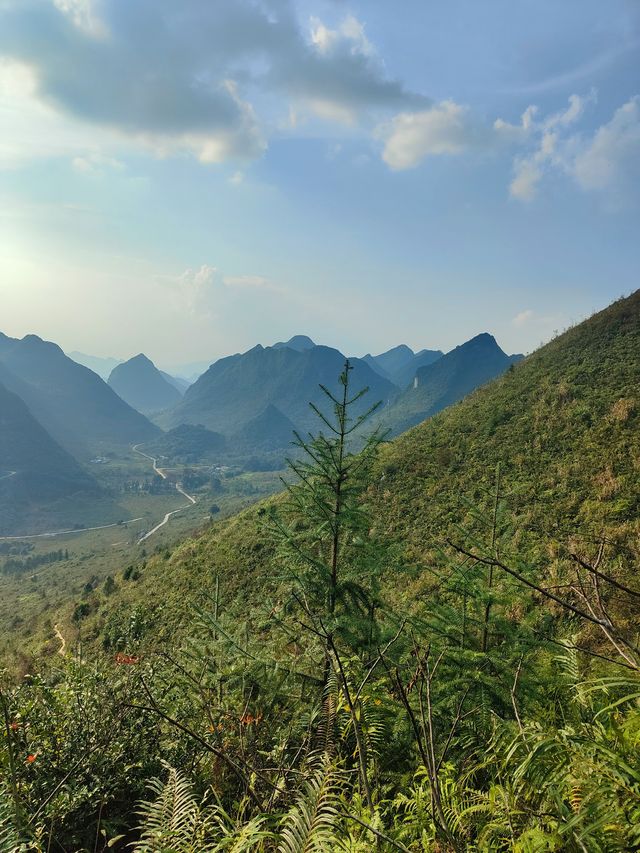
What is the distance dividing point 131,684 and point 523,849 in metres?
4.74

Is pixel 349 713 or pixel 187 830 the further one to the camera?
pixel 349 713

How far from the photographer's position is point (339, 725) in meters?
4.42

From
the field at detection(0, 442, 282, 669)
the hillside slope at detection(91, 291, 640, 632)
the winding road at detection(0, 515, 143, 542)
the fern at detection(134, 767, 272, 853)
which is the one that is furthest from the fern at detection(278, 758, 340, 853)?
the winding road at detection(0, 515, 143, 542)

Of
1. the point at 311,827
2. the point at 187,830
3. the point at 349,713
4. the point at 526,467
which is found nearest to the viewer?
the point at 311,827

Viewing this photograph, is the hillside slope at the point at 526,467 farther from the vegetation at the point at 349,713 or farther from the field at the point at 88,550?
the field at the point at 88,550

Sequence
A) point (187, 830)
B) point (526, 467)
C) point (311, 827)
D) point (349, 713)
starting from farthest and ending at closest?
point (526, 467) → point (349, 713) → point (187, 830) → point (311, 827)

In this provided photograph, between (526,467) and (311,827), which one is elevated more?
(311,827)

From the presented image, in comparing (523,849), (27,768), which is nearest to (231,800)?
(27,768)

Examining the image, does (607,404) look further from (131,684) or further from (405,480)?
(131,684)

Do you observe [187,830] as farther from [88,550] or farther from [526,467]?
[88,550]

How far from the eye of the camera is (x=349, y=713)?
4.11 metres

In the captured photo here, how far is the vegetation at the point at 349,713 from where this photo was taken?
2066 mm

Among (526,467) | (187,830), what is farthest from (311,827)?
(526,467)

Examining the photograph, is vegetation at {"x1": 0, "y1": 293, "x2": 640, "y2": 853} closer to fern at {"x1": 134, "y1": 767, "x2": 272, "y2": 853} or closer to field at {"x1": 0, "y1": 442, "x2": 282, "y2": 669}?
fern at {"x1": 134, "y1": 767, "x2": 272, "y2": 853}
